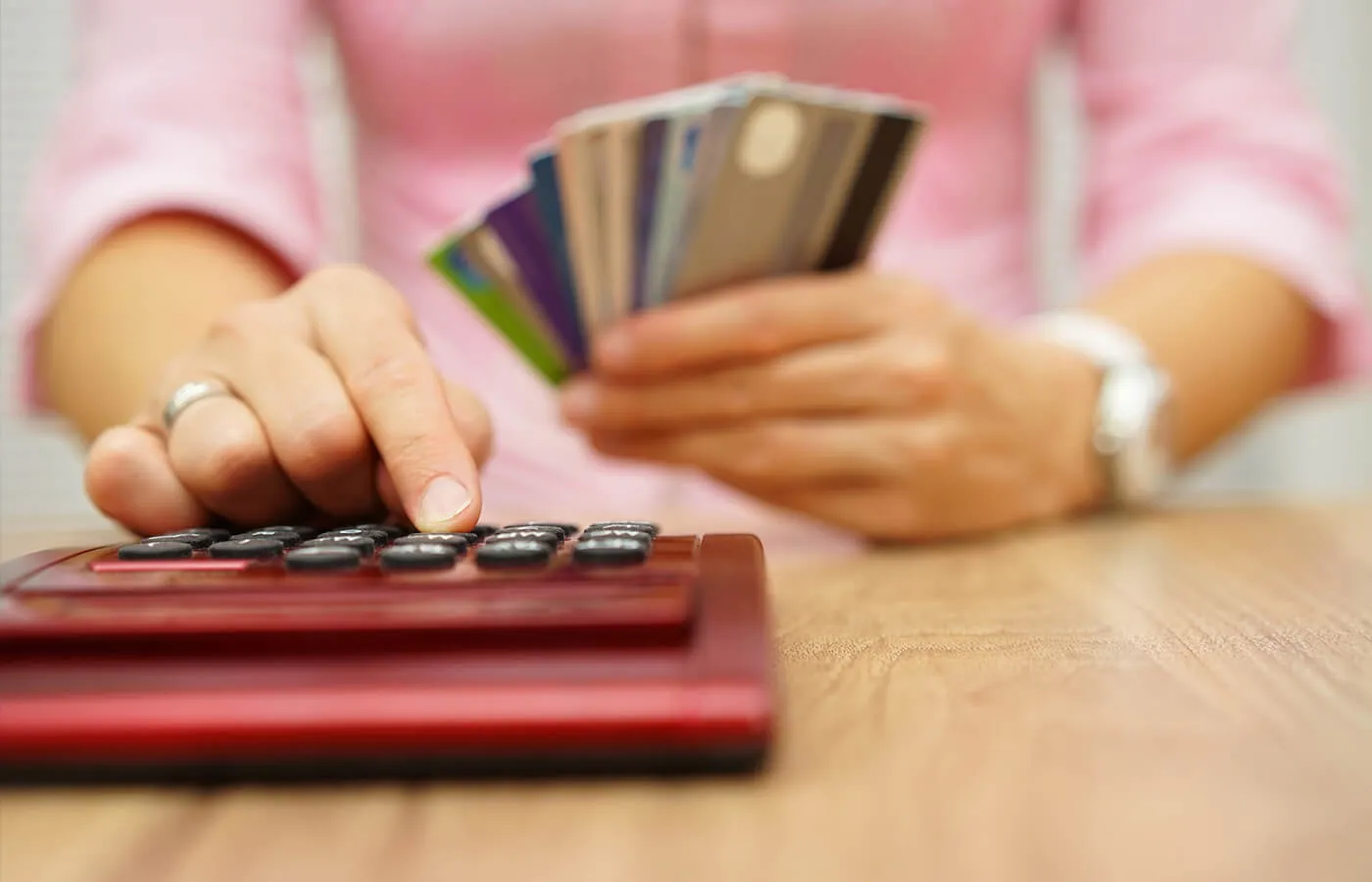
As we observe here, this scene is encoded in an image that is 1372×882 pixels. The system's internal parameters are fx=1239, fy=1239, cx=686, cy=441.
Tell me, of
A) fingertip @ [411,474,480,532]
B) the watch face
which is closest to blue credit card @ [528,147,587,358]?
fingertip @ [411,474,480,532]

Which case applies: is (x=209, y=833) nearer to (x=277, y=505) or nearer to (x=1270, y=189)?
Answer: (x=277, y=505)

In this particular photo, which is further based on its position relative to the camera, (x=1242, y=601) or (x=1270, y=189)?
(x=1270, y=189)

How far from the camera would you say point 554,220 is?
584mm

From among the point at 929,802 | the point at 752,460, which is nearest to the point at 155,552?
the point at 929,802

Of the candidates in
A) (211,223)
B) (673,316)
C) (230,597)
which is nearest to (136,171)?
(211,223)

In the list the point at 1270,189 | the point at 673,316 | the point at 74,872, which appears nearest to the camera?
the point at 74,872

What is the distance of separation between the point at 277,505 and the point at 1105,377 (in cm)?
49

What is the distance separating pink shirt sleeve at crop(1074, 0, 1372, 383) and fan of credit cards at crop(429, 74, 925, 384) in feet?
1.09

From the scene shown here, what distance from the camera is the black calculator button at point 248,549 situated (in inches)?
13.9

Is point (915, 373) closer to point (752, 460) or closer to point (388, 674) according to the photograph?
point (752, 460)

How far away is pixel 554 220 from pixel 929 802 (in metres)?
0.41

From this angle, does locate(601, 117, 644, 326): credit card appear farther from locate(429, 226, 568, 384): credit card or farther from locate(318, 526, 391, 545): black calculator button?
locate(318, 526, 391, 545): black calculator button

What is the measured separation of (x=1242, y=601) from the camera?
1.44ft

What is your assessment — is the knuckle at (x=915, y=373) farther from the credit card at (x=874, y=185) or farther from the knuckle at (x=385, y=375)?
the knuckle at (x=385, y=375)
